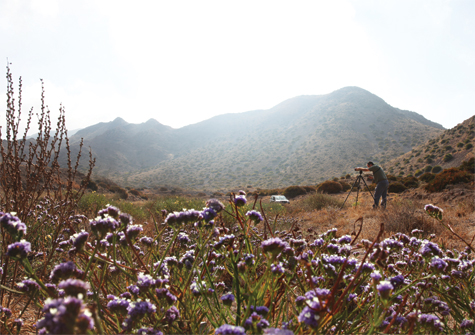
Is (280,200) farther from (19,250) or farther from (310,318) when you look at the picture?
(19,250)

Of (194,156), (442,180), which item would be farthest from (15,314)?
(194,156)

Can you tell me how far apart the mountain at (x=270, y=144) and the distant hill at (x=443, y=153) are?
11683 mm

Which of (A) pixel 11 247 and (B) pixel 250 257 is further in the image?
(B) pixel 250 257

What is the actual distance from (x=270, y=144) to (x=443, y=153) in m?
50.8

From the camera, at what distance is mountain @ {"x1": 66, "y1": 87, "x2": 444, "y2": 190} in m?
57.7

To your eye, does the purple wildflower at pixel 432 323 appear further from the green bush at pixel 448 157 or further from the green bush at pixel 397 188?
the green bush at pixel 448 157

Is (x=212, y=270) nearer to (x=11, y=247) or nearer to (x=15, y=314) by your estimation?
(x=11, y=247)

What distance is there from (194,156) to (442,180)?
260 feet

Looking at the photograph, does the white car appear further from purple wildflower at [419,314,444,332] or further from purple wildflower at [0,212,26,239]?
purple wildflower at [0,212,26,239]

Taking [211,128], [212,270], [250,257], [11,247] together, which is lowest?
[212,270]

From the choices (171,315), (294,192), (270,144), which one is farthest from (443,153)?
(270,144)

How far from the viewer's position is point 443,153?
31.7 m

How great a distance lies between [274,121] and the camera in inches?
3770

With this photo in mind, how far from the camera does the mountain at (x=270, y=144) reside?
5772 centimetres
